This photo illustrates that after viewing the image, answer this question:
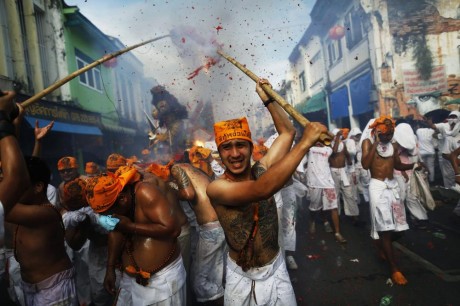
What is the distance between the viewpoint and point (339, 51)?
18.8 meters

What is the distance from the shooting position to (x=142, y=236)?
9.42 feet

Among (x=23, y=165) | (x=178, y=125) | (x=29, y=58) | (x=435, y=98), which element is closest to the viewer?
(x=23, y=165)

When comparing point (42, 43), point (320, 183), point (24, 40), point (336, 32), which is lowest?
point (320, 183)

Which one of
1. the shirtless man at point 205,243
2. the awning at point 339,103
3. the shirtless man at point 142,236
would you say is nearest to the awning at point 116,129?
the shirtless man at point 205,243

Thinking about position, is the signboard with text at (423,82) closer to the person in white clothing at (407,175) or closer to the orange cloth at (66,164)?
the person in white clothing at (407,175)

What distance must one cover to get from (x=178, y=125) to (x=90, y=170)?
11.2 ft

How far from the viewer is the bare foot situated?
4355 millimetres

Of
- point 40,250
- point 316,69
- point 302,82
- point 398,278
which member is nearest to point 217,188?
point 40,250

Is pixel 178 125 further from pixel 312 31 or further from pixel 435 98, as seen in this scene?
pixel 312 31

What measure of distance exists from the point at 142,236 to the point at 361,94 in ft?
50.9

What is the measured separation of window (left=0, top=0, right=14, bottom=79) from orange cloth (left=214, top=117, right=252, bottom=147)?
8.87 meters

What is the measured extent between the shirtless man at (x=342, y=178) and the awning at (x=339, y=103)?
37.9 feet

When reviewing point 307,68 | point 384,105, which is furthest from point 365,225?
point 307,68

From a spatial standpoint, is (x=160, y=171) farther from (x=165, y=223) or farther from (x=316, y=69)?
(x=316, y=69)
